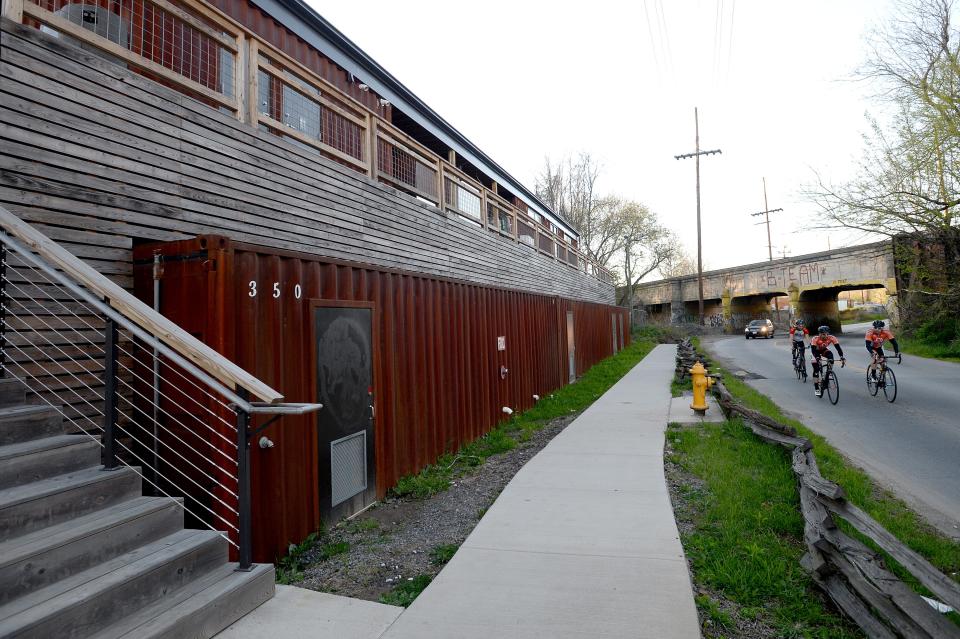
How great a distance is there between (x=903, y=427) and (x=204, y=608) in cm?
924

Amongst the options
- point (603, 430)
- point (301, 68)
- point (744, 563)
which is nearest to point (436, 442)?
point (603, 430)

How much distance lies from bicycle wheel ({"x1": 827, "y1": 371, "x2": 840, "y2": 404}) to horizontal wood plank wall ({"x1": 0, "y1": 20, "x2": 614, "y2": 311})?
917 cm

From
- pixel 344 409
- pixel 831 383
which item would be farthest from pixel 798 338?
pixel 344 409

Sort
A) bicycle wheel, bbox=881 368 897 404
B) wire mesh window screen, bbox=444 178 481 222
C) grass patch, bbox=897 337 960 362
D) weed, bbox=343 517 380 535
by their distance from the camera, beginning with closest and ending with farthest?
weed, bbox=343 517 380 535, bicycle wheel, bbox=881 368 897 404, wire mesh window screen, bbox=444 178 481 222, grass patch, bbox=897 337 960 362

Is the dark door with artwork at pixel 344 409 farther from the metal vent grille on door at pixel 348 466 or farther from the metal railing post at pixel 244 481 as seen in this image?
the metal railing post at pixel 244 481

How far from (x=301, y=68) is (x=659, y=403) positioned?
28.5 ft

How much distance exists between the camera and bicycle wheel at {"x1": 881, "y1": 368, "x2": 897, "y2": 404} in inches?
383

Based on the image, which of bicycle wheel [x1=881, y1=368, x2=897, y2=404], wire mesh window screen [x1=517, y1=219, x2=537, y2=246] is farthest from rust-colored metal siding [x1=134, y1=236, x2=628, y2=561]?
bicycle wheel [x1=881, y1=368, x2=897, y2=404]

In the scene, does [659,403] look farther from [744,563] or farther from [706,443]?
[744,563]

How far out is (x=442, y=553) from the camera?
407 centimetres

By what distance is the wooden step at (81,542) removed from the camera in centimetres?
232

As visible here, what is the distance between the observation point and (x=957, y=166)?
46.9 feet

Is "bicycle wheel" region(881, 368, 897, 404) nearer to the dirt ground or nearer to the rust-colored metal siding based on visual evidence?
the rust-colored metal siding

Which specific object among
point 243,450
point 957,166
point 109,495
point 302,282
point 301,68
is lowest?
point 109,495
